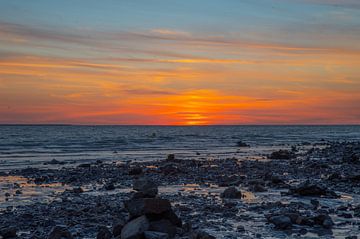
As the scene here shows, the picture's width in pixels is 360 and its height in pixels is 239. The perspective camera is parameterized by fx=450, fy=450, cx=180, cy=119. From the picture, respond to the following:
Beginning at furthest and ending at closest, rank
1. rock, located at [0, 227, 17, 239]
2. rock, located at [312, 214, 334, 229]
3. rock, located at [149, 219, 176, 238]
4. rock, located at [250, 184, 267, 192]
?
rock, located at [250, 184, 267, 192] < rock, located at [312, 214, 334, 229] < rock, located at [0, 227, 17, 239] < rock, located at [149, 219, 176, 238]

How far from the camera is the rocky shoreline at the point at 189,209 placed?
527 inches

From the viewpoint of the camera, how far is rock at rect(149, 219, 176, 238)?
1290cm

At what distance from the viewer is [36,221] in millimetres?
16016

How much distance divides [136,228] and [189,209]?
5823 millimetres

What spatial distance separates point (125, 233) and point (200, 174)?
19518 mm

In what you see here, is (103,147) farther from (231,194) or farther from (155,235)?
(155,235)

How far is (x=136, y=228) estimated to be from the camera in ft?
40.2

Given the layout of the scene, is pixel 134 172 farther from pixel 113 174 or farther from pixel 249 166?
pixel 249 166

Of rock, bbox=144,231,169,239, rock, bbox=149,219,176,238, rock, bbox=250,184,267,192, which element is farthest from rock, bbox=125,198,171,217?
rock, bbox=250,184,267,192

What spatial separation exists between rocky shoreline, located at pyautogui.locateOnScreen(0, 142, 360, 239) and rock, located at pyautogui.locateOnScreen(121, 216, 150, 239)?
0.03m

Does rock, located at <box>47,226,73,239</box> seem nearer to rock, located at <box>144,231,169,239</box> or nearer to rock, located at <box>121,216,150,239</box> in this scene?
rock, located at <box>121,216,150,239</box>

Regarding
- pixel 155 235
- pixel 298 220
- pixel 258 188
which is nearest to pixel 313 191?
pixel 258 188

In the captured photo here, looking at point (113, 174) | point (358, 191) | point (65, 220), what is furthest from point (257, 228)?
point (113, 174)

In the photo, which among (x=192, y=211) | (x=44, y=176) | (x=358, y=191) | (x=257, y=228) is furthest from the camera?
(x=44, y=176)
